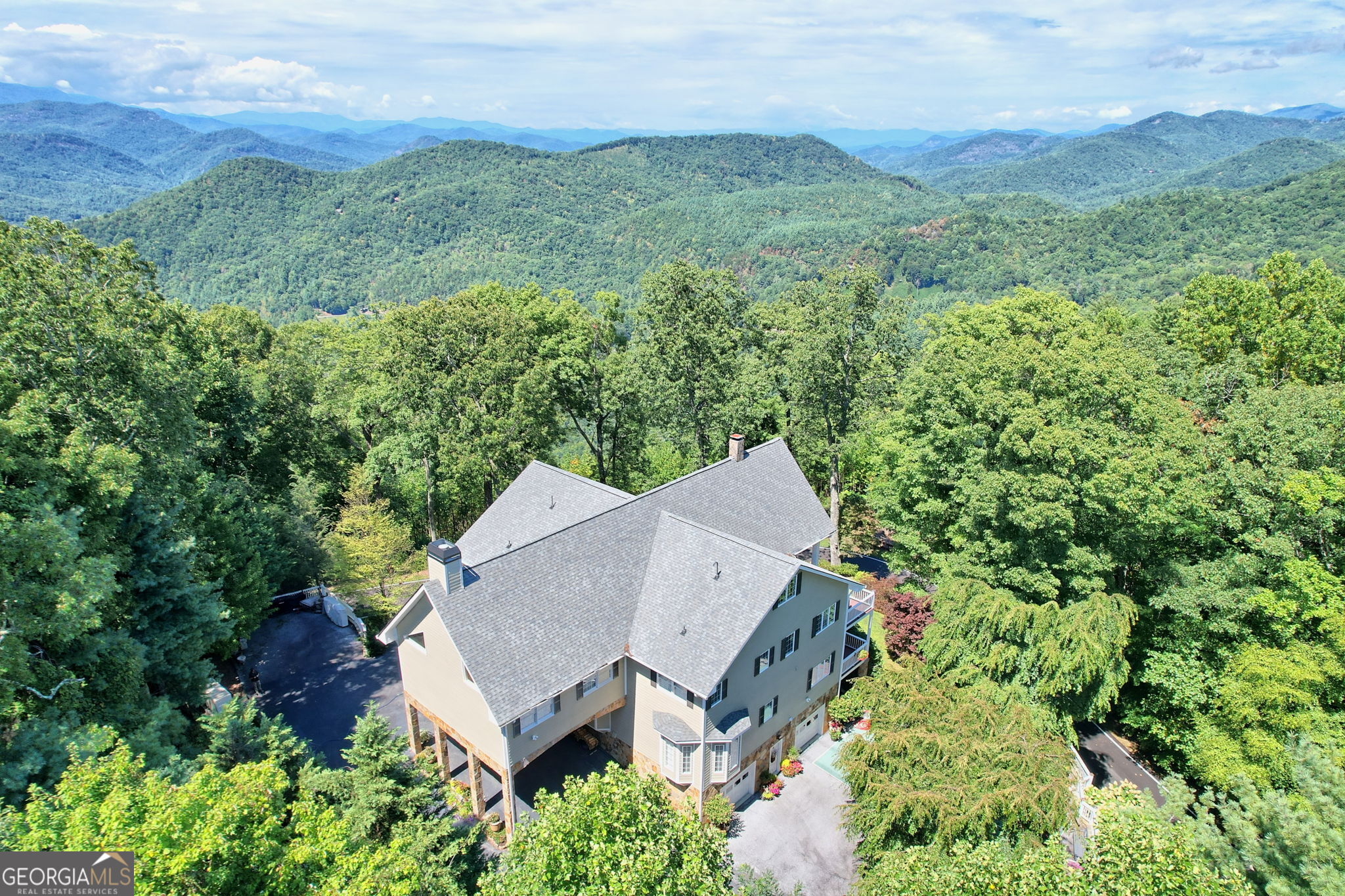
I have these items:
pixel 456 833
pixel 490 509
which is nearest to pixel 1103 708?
pixel 456 833

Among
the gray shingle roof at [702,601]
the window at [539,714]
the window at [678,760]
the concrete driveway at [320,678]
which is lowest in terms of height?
the concrete driveway at [320,678]

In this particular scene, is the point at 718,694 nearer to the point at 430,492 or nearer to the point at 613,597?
the point at 613,597

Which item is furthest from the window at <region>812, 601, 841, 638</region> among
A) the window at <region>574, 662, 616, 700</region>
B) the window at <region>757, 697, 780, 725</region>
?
the window at <region>574, 662, 616, 700</region>

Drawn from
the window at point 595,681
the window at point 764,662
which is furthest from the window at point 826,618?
the window at point 595,681

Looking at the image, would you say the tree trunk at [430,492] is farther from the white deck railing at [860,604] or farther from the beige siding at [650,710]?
the white deck railing at [860,604]

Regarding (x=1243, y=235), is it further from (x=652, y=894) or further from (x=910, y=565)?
(x=652, y=894)

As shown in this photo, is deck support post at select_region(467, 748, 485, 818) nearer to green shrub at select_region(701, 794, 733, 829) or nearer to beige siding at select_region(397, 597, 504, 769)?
beige siding at select_region(397, 597, 504, 769)

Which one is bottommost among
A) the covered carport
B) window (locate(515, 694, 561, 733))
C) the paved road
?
the paved road
